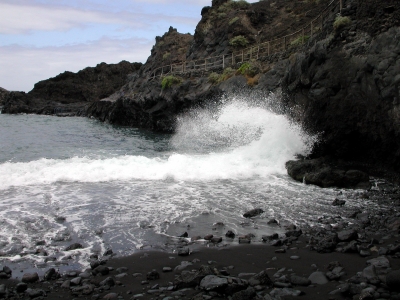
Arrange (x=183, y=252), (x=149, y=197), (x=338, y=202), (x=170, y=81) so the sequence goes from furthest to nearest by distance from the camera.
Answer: (x=170, y=81)
(x=149, y=197)
(x=338, y=202)
(x=183, y=252)

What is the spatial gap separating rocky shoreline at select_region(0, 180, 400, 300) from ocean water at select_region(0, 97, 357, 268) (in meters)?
0.62

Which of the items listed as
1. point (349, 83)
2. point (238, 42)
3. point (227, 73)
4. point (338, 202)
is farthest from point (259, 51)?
point (338, 202)

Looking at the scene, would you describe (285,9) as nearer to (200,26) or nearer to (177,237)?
(200,26)

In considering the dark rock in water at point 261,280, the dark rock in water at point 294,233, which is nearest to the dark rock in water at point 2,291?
the dark rock in water at point 261,280

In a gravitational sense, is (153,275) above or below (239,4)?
below

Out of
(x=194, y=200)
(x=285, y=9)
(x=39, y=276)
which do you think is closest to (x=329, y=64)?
(x=194, y=200)

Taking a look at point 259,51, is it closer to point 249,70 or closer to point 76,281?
point 249,70

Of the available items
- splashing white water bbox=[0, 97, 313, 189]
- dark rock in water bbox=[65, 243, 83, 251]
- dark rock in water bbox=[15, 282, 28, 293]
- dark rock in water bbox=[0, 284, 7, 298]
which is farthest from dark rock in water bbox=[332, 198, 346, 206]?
dark rock in water bbox=[0, 284, 7, 298]

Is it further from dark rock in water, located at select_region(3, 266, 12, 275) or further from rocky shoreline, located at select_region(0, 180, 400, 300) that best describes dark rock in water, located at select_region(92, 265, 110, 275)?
dark rock in water, located at select_region(3, 266, 12, 275)

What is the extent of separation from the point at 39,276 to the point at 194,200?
20.2ft

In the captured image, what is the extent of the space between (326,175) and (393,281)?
28.3ft

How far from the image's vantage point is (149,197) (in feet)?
43.4

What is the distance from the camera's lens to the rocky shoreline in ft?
21.2

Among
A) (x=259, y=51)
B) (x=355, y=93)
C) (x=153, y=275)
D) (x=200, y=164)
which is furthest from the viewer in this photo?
(x=259, y=51)
